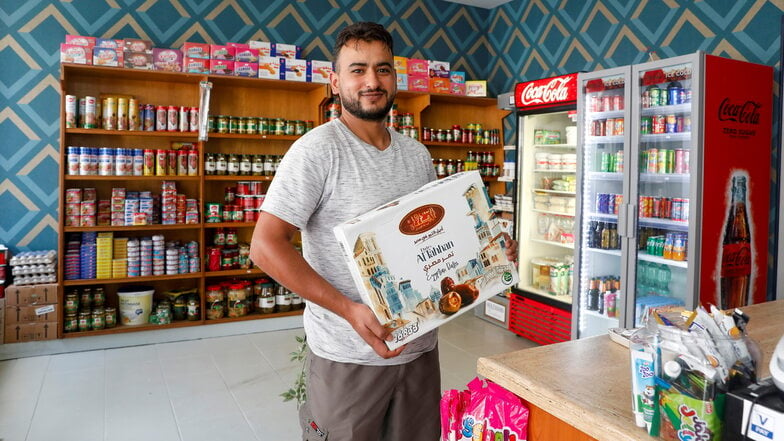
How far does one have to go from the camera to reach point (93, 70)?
466 centimetres

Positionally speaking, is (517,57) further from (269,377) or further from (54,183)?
(54,183)

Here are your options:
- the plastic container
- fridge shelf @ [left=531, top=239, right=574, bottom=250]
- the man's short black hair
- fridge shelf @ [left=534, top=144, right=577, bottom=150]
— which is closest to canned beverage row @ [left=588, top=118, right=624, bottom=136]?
fridge shelf @ [left=534, top=144, right=577, bottom=150]

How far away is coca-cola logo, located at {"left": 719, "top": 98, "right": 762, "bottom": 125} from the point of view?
356 centimetres

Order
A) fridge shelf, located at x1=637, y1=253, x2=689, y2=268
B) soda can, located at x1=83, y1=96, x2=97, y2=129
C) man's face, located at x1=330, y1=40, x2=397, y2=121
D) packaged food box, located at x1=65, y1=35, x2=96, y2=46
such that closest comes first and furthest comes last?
1. man's face, located at x1=330, y1=40, x2=397, y2=121
2. fridge shelf, located at x1=637, y1=253, x2=689, y2=268
3. packaged food box, located at x1=65, y1=35, x2=96, y2=46
4. soda can, located at x1=83, y1=96, x2=97, y2=129

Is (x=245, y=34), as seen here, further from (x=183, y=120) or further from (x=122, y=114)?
(x=122, y=114)

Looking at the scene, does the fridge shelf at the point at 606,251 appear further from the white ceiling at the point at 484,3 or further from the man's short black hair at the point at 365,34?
the white ceiling at the point at 484,3

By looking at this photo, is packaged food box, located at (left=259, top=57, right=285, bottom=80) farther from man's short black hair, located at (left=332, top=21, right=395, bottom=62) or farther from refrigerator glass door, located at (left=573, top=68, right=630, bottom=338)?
man's short black hair, located at (left=332, top=21, right=395, bottom=62)

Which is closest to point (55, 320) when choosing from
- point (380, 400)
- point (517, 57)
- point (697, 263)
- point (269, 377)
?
point (269, 377)

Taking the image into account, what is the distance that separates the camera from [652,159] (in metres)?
3.85

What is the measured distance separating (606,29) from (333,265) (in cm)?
475

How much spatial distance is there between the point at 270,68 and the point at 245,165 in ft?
3.09

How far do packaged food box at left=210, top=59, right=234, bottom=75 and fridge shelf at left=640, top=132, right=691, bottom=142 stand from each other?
353cm

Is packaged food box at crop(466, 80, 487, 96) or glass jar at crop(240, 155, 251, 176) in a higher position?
packaged food box at crop(466, 80, 487, 96)

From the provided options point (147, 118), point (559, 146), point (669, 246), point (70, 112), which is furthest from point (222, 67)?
point (669, 246)
